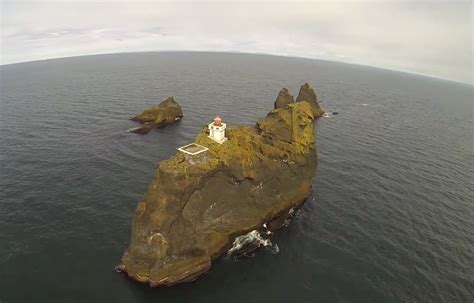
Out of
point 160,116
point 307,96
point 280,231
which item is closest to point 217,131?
point 280,231

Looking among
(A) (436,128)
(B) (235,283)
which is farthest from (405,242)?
(A) (436,128)

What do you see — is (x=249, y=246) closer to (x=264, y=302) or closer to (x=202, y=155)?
(x=264, y=302)

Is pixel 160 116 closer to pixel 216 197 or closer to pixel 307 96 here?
pixel 307 96

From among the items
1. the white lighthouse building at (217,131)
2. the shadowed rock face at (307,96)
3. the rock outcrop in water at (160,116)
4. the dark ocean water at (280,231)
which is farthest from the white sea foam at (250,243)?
the shadowed rock face at (307,96)

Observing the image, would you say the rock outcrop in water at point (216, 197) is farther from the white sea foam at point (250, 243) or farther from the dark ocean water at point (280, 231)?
the dark ocean water at point (280, 231)

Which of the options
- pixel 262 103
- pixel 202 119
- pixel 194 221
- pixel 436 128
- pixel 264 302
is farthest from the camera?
pixel 262 103

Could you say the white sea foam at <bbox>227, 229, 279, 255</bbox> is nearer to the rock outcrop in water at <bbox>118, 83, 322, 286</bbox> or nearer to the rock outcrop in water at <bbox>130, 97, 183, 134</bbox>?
the rock outcrop in water at <bbox>118, 83, 322, 286</bbox>
